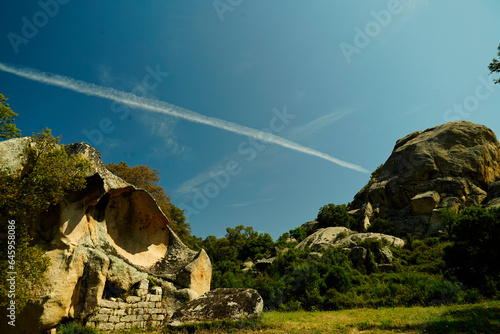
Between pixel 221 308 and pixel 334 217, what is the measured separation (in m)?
43.5

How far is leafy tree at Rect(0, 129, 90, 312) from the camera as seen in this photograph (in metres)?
7.65

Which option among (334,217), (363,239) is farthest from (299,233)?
(363,239)

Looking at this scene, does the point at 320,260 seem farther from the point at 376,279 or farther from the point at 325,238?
the point at 325,238

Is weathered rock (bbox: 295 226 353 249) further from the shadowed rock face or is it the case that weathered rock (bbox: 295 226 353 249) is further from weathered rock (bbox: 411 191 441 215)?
the shadowed rock face

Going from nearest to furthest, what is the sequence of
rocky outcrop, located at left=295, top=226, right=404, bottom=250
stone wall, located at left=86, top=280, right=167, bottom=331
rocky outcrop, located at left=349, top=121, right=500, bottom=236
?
stone wall, located at left=86, top=280, right=167, bottom=331
rocky outcrop, located at left=295, top=226, right=404, bottom=250
rocky outcrop, located at left=349, top=121, right=500, bottom=236

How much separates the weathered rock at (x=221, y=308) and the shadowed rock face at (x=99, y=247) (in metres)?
2.49

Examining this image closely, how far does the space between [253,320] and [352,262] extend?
23324 millimetres

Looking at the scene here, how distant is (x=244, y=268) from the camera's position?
40594 millimetres

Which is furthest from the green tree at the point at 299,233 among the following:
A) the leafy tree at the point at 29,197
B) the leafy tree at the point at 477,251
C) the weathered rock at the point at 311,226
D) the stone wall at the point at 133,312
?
Answer: the leafy tree at the point at 29,197

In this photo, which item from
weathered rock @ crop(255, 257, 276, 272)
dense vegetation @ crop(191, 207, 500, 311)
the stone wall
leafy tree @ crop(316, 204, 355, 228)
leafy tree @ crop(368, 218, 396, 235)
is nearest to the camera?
the stone wall

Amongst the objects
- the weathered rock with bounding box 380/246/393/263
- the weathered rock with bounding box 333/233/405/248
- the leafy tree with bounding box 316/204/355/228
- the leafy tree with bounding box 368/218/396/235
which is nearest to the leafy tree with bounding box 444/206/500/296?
the weathered rock with bounding box 380/246/393/263

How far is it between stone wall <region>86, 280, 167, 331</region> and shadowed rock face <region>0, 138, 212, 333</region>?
0.42 m

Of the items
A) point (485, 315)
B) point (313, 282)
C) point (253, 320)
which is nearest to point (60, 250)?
point (253, 320)

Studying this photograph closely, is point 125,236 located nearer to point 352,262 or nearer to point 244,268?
point 352,262
